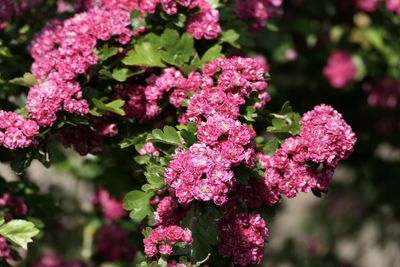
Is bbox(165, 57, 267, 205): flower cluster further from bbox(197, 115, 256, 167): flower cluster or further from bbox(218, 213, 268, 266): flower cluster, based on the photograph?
bbox(218, 213, 268, 266): flower cluster

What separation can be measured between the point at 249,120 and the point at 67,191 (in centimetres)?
293

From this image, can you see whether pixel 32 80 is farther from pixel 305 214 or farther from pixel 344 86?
pixel 305 214

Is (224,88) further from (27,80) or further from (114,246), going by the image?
(114,246)

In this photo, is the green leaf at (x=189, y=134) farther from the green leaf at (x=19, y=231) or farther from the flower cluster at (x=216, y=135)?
the green leaf at (x=19, y=231)

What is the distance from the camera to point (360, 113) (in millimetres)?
4883

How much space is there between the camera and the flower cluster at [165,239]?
226 centimetres

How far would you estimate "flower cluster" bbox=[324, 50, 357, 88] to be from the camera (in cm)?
446

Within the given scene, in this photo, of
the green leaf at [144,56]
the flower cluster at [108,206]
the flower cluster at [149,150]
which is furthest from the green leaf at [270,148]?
the flower cluster at [108,206]

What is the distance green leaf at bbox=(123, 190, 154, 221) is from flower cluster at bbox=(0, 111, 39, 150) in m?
0.40

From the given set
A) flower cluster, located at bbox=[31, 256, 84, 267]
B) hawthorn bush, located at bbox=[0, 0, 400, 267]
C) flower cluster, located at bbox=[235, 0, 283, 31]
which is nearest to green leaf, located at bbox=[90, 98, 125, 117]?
hawthorn bush, located at bbox=[0, 0, 400, 267]

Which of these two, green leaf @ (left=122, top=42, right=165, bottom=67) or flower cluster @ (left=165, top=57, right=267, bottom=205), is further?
green leaf @ (left=122, top=42, right=165, bottom=67)

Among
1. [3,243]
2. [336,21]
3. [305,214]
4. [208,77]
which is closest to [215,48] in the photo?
[208,77]

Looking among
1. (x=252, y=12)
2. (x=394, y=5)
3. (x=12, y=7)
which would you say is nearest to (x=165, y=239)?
(x=252, y=12)

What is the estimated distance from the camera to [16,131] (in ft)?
8.01
